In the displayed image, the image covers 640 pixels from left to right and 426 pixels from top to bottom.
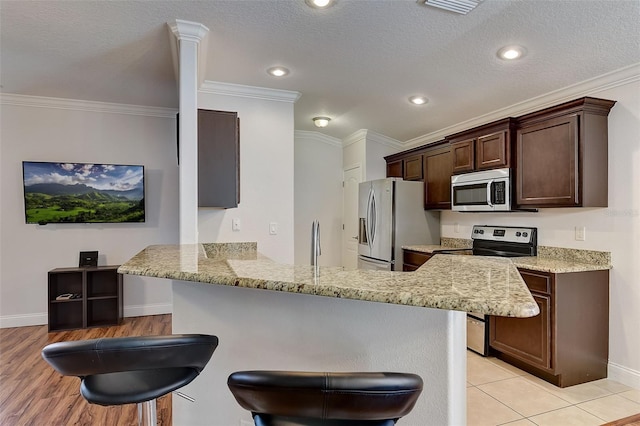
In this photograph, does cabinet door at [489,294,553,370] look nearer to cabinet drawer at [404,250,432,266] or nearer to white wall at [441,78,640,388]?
white wall at [441,78,640,388]

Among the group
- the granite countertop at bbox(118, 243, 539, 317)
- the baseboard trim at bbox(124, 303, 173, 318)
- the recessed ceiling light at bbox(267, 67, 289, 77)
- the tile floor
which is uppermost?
the recessed ceiling light at bbox(267, 67, 289, 77)

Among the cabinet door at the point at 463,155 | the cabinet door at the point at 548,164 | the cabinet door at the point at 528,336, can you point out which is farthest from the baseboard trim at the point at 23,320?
the cabinet door at the point at 548,164

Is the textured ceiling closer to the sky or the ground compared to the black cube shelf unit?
closer to the sky

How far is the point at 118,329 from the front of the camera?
3.95m

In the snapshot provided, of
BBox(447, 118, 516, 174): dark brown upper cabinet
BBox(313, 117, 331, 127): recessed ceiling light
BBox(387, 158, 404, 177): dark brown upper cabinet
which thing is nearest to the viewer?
BBox(447, 118, 516, 174): dark brown upper cabinet

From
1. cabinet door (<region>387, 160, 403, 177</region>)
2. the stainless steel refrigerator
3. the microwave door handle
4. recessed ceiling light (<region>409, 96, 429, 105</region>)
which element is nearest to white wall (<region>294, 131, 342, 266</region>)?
cabinet door (<region>387, 160, 403, 177</region>)

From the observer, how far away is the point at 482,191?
356 centimetres

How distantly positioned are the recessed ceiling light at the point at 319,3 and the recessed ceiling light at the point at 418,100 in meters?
1.76

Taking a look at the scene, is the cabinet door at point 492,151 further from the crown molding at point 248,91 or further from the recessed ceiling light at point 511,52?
the crown molding at point 248,91

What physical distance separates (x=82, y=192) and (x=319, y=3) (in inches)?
139

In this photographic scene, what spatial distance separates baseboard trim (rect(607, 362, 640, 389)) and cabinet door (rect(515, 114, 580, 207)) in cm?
130

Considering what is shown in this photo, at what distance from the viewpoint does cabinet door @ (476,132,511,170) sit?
3.35 m

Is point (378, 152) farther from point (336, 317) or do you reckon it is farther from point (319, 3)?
point (336, 317)

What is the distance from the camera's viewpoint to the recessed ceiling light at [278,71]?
3034mm
